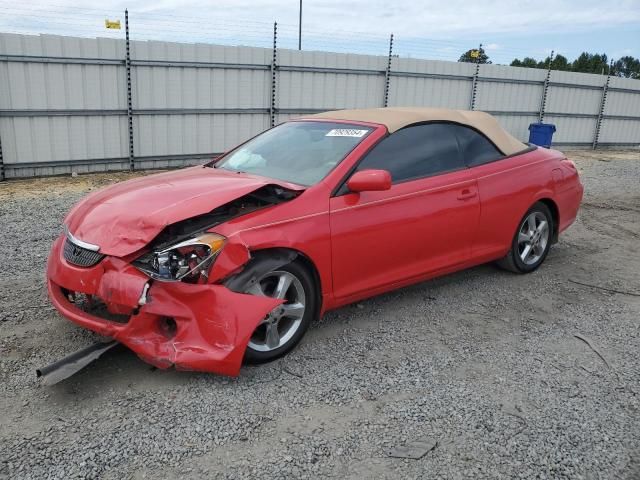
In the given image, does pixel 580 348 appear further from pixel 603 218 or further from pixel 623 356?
pixel 603 218

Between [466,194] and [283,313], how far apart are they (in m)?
1.94

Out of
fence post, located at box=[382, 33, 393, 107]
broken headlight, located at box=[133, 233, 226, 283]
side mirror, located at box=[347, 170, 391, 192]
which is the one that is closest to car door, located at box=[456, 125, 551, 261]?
side mirror, located at box=[347, 170, 391, 192]

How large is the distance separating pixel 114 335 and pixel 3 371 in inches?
29.6

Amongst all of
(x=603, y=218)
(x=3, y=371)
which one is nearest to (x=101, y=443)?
(x=3, y=371)

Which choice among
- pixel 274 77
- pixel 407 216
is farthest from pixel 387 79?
pixel 407 216

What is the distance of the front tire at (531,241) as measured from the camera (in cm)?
527

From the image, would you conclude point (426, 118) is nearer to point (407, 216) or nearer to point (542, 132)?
point (407, 216)

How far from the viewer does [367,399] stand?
3.19 meters

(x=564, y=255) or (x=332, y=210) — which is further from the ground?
(x=332, y=210)

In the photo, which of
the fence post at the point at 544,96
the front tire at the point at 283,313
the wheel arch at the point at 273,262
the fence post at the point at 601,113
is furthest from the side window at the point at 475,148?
the fence post at the point at 601,113

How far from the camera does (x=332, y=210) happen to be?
3.75m

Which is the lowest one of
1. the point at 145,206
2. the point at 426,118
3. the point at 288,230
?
the point at 288,230

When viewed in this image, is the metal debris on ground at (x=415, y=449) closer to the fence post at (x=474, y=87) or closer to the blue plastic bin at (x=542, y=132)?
the fence post at (x=474, y=87)

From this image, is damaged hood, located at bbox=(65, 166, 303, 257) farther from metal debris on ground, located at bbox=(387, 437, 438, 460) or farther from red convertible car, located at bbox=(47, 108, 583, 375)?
metal debris on ground, located at bbox=(387, 437, 438, 460)
